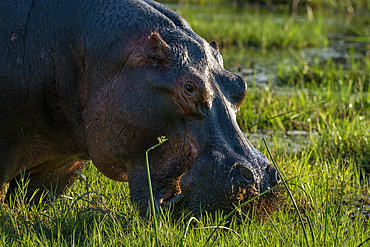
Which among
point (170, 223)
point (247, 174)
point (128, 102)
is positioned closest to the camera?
point (247, 174)

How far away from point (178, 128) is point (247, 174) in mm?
400

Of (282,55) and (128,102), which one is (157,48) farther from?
(282,55)

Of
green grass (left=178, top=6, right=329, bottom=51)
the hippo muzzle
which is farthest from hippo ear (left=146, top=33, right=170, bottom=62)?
green grass (left=178, top=6, right=329, bottom=51)

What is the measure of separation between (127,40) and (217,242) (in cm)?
103

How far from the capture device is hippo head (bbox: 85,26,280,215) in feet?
8.09

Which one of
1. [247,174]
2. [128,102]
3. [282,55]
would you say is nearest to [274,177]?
[247,174]

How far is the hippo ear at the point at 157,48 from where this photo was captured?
268 cm

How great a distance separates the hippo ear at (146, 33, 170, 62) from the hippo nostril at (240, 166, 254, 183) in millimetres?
637

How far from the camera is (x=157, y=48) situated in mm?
2691

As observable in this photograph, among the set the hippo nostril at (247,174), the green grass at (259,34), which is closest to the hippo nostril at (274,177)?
the hippo nostril at (247,174)

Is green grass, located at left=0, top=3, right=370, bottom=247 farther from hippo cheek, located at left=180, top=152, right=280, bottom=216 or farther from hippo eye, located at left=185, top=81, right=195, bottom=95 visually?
hippo eye, located at left=185, top=81, right=195, bottom=95

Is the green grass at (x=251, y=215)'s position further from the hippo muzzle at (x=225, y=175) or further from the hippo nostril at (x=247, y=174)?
the hippo nostril at (x=247, y=174)

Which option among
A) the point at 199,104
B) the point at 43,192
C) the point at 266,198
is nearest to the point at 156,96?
the point at 199,104

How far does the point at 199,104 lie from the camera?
2.58m
